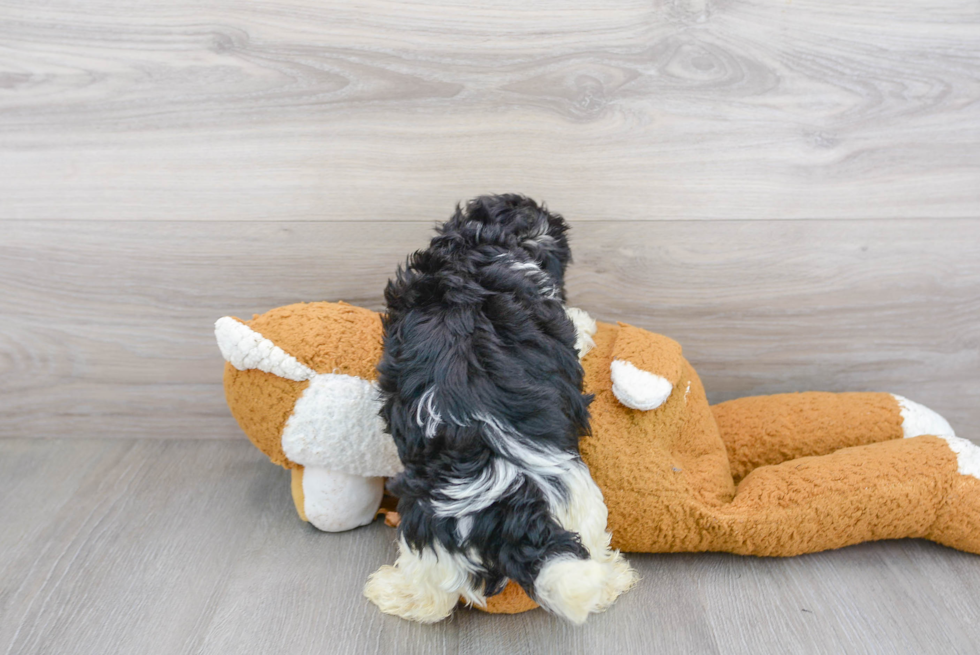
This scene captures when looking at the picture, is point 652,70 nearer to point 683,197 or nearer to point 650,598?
→ point 683,197

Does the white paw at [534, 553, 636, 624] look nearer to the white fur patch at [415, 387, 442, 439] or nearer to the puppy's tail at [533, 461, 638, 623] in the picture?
the puppy's tail at [533, 461, 638, 623]

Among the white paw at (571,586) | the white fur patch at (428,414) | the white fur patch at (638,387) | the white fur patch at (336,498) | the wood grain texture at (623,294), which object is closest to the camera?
the white paw at (571,586)

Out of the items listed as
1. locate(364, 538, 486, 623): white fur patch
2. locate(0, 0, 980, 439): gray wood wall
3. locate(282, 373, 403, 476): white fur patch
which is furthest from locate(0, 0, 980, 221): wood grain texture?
locate(364, 538, 486, 623): white fur patch

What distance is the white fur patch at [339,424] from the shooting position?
812 millimetres

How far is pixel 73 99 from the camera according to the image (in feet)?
3.18

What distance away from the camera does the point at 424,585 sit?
0.70 meters

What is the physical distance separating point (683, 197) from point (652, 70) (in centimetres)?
19

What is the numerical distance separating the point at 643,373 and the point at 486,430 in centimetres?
23

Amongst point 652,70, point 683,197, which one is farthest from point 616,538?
point 652,70

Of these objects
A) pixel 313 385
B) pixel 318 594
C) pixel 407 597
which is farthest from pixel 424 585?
pixel 313 385

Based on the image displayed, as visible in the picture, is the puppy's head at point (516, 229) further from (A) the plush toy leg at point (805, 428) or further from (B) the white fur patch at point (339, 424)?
(A) the plush toy leg at point (805, 428)

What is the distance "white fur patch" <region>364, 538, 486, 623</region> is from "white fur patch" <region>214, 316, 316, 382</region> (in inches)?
10.0

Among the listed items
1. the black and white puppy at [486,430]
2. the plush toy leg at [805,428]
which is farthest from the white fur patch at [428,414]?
the plush toy leg at [805,428]

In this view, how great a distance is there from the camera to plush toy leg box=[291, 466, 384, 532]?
0.87 metres
